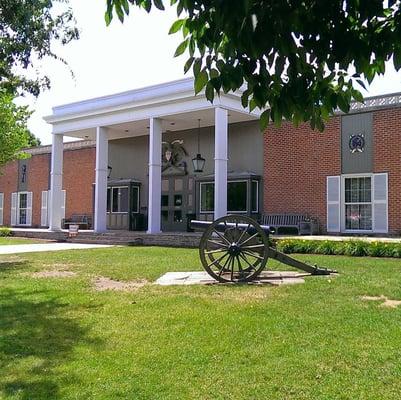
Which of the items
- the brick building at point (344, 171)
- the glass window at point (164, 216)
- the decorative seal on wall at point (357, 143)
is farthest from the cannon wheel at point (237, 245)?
the glass window at point (164, 216)

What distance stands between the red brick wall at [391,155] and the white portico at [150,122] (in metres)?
4.85

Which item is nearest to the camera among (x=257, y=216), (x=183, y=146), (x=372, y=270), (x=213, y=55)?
(x=213, y=55)

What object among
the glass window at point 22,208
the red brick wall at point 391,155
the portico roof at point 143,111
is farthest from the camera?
the glass window at point 22,208

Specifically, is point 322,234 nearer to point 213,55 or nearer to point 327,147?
point 327,147

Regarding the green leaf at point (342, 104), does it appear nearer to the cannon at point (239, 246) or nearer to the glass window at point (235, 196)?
the cannon at point (239, 246)

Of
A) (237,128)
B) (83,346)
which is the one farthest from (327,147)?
(83,346)

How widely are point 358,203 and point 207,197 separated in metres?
6.73

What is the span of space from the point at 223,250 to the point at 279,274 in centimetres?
132

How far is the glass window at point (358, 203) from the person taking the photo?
59.9 feet

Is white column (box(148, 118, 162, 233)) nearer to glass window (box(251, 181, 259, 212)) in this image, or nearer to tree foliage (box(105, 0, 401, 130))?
glass window (box(251, 181, 259, 212))

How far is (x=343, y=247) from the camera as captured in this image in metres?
13.9

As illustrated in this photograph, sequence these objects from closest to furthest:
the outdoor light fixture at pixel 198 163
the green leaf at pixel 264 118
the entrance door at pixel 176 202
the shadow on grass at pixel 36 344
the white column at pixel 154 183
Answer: the green leaf at pixel 264 118 < the shadow on grass at pixel 36 344 < the white column at pixel 154 183 < the outdoor light fixture at pixel 198 163 < the entrance door at pixel 176 202

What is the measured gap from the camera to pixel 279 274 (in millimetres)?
10000

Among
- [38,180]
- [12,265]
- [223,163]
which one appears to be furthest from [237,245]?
[38,180]
